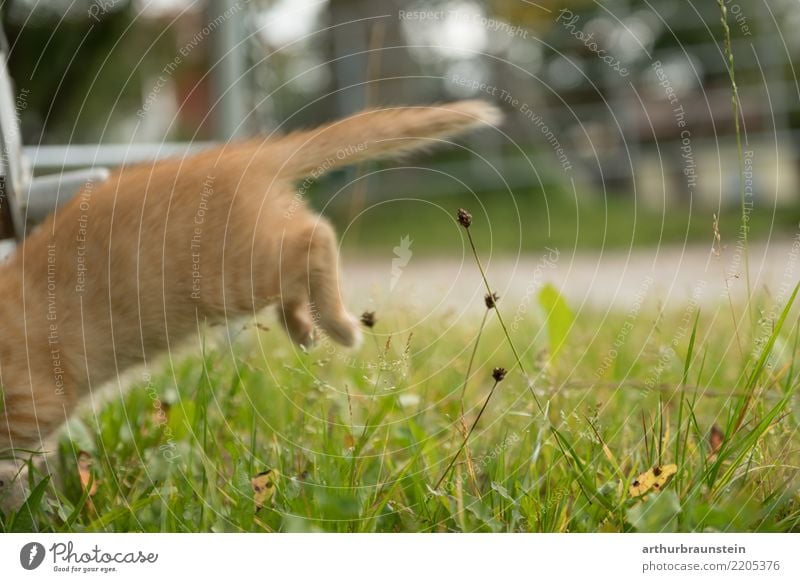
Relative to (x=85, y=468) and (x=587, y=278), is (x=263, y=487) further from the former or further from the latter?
(x=587, y=278)

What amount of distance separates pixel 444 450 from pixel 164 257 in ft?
1.80

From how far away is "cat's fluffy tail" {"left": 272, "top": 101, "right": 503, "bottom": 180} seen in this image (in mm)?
1411

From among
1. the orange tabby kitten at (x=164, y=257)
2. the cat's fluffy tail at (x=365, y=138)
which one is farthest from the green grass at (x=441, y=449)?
the cat's fluffy tail at (x=365, y=138)

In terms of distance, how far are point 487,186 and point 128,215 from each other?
4172 millimetres

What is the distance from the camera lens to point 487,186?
5.37 metres

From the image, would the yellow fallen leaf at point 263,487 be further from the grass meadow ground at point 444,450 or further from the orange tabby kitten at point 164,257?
the orange tabby kitten at point 164,257

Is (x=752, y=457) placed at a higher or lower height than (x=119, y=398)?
lower

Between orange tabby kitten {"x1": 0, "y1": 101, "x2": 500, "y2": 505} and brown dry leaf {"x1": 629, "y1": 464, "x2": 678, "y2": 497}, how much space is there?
0.64 metres

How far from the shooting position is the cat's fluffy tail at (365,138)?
141 centimetres

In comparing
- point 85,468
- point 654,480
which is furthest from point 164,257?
point 654,480

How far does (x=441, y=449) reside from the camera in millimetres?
1192

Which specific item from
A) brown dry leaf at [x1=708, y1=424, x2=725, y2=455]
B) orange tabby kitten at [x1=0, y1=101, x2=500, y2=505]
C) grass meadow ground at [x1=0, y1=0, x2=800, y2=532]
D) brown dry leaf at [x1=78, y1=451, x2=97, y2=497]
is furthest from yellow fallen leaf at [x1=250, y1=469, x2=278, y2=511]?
brown dry leaf at [x1=708, y1=424, x2=725, y2=455]
